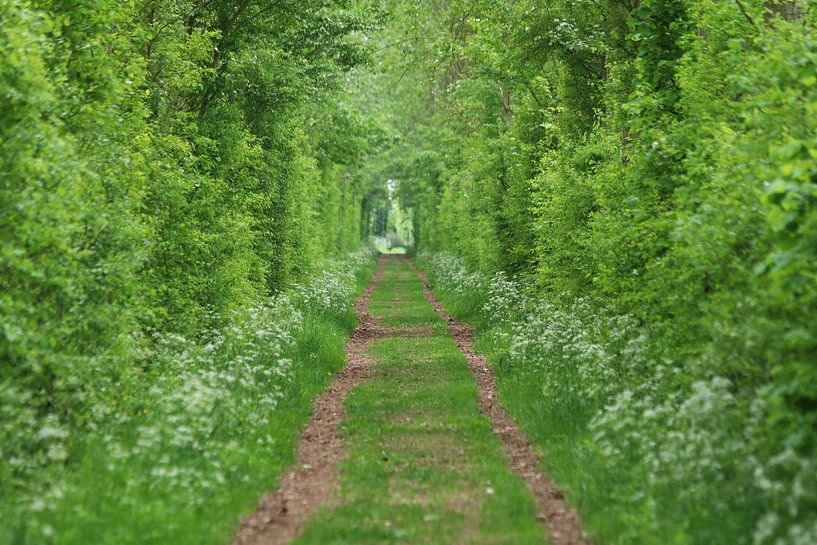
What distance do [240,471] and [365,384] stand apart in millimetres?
6375

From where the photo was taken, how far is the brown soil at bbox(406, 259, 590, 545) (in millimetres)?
7383

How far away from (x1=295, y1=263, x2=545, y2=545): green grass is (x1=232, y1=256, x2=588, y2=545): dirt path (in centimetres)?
1

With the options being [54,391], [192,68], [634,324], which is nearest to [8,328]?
[54,391]

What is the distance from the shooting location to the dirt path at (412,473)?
24.0 feet

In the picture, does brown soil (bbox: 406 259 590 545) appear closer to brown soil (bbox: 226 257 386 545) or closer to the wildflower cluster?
the wildflower cluster

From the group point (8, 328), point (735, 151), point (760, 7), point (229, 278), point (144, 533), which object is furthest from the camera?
point (229, 278)

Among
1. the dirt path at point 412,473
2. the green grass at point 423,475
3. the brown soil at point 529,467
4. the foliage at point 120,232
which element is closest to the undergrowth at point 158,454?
the foliage at point 120,232

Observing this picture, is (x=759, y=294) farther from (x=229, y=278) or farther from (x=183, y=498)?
(x=229, y=278)

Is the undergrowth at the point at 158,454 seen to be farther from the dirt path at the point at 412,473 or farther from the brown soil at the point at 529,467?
the brown soil at the point at 529,467

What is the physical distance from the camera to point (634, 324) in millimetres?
12117

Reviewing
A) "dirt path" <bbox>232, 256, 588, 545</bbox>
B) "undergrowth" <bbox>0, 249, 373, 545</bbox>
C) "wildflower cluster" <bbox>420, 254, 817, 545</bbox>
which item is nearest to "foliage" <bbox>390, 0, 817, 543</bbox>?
"wildflower cluster" <bbox>420, 254, 817, 545</bbox>

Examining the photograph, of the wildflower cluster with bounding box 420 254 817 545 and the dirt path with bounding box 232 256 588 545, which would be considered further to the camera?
the dirt path with bounding box 232 256 588 545

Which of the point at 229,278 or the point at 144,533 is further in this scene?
the point at 229,278

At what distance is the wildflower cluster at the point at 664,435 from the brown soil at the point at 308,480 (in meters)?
2.73
